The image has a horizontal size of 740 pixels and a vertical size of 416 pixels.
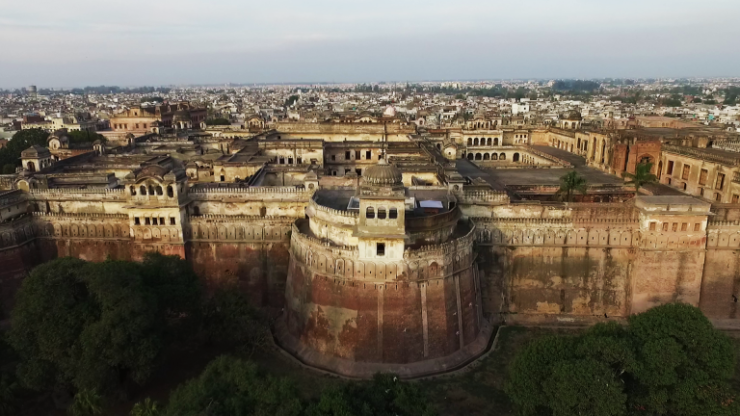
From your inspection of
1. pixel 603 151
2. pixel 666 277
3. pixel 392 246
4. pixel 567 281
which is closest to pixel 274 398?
pixel 392 246

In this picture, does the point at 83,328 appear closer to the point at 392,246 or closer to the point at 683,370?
the point at 392,246

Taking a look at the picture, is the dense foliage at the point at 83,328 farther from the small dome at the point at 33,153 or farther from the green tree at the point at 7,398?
the small dome at the point at 33,153

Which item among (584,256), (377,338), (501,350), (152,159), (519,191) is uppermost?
(152,159)

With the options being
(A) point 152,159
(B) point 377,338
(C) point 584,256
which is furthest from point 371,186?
(A) point 152,159

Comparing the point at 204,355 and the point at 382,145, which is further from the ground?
the point at 382,145

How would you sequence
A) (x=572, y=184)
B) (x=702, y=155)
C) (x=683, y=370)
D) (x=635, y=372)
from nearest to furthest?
(x=635, y=372), (x=683, y=370), (x=572, y=184), (x=702, y=155)

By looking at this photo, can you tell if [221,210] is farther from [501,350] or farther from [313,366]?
[501,350]

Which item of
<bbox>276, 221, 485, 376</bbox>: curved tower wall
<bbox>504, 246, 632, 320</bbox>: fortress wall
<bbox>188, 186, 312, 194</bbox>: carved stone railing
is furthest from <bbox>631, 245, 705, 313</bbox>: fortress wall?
<bbox>188, 186, 312, 194</bbox>: carved stone railing
